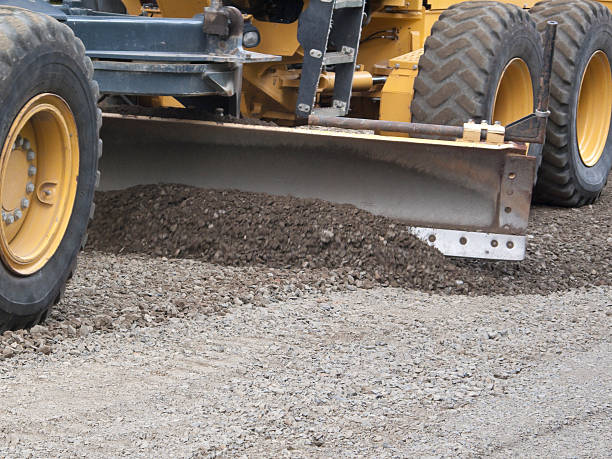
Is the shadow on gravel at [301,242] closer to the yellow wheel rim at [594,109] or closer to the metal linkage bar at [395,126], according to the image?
the metal linkage bar at [395,126]

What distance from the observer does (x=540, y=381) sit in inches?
146

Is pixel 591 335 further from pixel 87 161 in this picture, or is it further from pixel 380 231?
pixel 87 161

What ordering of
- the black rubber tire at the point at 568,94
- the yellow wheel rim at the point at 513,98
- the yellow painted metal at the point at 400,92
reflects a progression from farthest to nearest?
the black rubber tire at the point at 568,94 → the yellow wheel rim at the point at 513,98 → the yellow painted metal at the point at 400,92

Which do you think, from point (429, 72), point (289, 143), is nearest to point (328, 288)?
point (289, 143)

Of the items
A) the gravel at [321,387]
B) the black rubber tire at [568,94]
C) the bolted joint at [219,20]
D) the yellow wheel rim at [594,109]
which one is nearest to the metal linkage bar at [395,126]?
the bolted joint at [219,20]

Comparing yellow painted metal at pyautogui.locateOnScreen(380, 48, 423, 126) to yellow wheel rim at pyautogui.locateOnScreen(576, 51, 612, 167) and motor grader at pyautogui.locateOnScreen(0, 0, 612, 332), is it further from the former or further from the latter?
yellow wheel rim at pyautogui.locateOnScreen(576, 51, 612, 167)

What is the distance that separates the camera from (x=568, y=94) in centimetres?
729

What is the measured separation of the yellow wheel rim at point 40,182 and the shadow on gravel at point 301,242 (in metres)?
1.27

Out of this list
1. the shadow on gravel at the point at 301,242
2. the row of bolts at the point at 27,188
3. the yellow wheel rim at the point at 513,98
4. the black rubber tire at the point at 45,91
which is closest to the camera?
the black rubber tire at the point at 45,91

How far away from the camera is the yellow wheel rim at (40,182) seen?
13.0 feet

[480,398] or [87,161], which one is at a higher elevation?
[87,161]

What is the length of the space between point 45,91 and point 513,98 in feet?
12.5

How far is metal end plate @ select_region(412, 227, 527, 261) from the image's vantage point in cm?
530

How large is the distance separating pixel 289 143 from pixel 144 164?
34.8 inches
